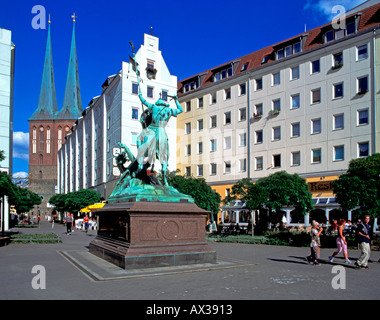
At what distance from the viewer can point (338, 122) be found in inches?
1257

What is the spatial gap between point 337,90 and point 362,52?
3410mm

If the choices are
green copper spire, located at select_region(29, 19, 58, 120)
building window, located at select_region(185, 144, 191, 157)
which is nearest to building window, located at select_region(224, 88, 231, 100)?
building window, located at select_region(185, 144, 191, 157)

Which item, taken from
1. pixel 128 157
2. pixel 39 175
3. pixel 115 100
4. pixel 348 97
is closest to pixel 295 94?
A: pixel 348 97

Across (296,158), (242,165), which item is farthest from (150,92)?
(296,158)

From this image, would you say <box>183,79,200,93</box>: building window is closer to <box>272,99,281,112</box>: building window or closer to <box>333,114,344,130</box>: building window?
<box>272,99,281,112</box>: building window

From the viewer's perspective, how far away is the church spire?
346 feet

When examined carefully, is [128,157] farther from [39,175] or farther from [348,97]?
[39,175]

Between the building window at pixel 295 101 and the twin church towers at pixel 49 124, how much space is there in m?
78.5

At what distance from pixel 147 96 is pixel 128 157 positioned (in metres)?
29.5

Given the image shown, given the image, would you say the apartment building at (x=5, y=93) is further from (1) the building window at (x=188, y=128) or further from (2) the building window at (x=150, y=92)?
(1) the building window at (x=188, y=128)

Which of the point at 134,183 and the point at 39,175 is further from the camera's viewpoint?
the point at 39,175

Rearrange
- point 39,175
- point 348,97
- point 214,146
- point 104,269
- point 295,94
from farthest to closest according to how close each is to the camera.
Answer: point 39,175 → point 214,146 → point 295,94 → point 348,97 → point 104,269

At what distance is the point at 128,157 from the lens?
574 inches
